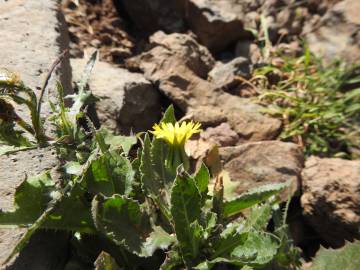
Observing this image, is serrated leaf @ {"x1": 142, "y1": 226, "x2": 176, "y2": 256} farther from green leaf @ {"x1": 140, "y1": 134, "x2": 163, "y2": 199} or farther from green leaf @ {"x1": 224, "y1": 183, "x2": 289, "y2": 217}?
green leaf @ {"x1": 224, "y1": 183, "x2": 289, "y2": 217}

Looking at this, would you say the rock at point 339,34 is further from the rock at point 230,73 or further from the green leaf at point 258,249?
the green leaf at point 258,249

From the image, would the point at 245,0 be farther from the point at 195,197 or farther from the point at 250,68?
the point at 195,197

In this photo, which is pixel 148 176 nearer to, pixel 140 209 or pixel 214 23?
pixel 140 209

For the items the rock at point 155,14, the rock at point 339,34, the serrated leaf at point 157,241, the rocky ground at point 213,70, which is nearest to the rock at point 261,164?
the rocky ground at point 213,70

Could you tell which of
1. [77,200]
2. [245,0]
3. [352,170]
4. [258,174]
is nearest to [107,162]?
[77,200]

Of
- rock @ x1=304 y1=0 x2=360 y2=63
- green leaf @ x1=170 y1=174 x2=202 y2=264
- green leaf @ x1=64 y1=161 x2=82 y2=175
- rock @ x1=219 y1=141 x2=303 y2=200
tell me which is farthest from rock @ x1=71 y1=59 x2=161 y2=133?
rock @ x1=304 y1=0 x2=360 y2=63
